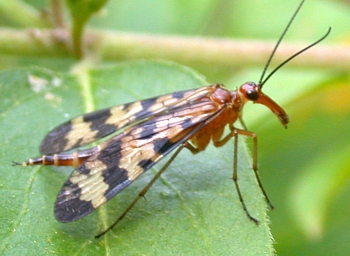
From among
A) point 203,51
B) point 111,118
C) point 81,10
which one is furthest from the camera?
point 203,51

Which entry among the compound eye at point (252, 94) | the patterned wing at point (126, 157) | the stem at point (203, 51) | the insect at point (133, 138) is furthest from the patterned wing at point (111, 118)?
the stem at point (203, 51)

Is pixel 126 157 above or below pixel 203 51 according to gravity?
below

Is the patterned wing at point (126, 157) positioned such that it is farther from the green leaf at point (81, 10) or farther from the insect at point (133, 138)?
the green leaf at point (81, 10)

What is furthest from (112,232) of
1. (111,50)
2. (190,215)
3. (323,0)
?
(323,0)

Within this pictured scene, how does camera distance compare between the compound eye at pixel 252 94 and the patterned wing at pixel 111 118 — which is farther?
Answer: the compound eye at pixel 252 94

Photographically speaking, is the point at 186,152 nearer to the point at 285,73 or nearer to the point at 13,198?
the point at 13,198

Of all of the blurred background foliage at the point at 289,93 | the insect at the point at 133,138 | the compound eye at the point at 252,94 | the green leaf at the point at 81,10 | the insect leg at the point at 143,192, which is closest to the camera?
the insect leg at the point at 143,192

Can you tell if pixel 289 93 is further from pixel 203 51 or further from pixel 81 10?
pixel 81 10

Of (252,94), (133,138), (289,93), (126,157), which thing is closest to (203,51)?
(252,94)
